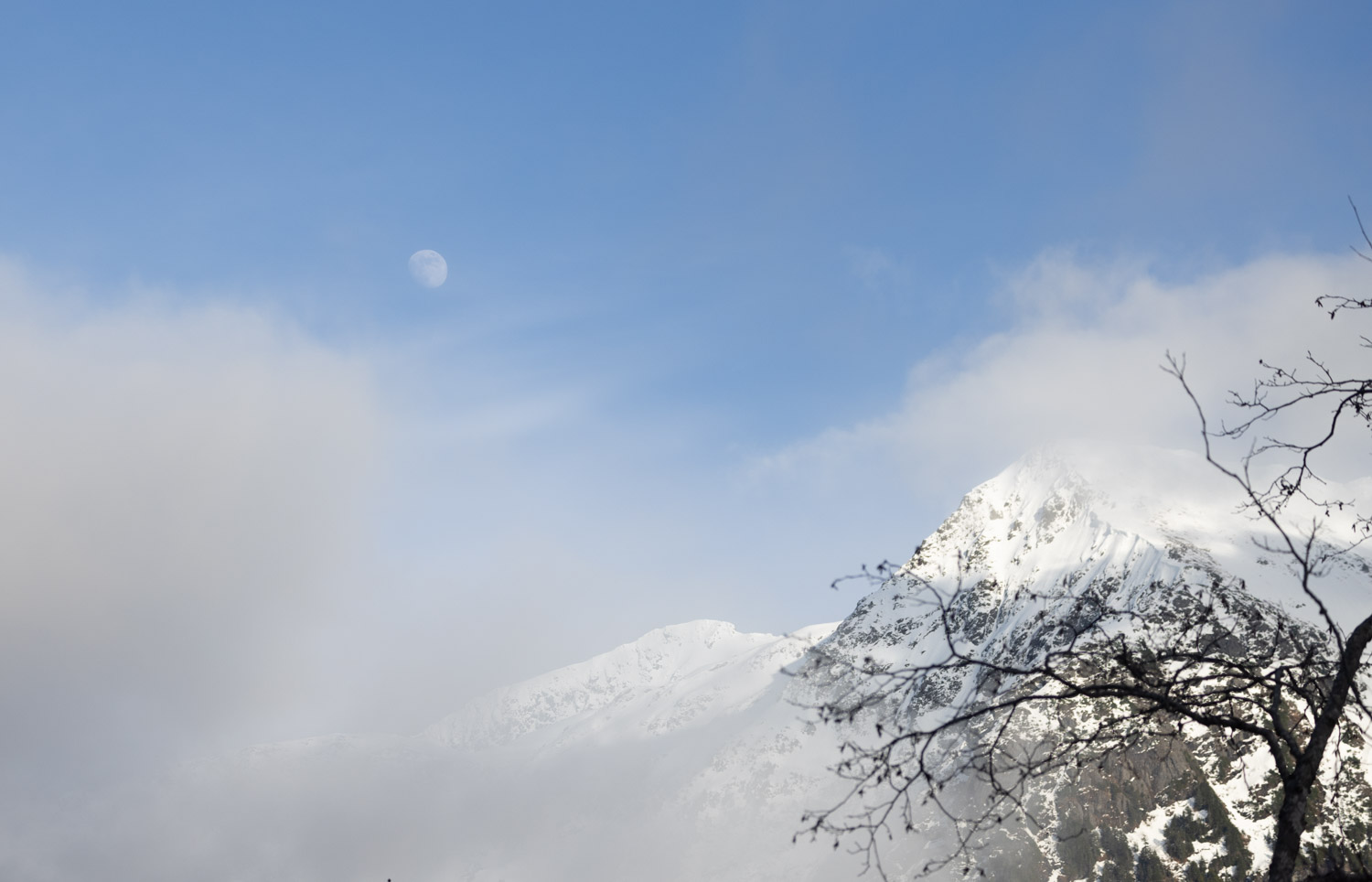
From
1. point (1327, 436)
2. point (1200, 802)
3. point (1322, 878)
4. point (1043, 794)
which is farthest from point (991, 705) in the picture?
point (1200, 802)

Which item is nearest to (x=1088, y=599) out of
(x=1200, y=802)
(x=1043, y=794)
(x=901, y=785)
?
(x=901, y=785)

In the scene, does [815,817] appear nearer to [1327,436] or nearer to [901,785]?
[901,785]

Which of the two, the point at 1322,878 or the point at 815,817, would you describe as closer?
the point at 1322,878

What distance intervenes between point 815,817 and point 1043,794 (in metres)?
220

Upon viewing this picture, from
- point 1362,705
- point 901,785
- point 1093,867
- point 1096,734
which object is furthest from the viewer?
point 1093,867

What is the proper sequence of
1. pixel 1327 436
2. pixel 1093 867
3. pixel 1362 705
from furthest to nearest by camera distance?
pixel 1093 867, pixel 1327 436, pixel 1362 705

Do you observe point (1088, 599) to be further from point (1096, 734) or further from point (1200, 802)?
point (1200, 802)

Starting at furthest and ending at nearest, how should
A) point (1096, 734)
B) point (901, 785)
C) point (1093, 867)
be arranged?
1. point (1093, 867)
2. point (1096, 734)
3. point (901, 785)

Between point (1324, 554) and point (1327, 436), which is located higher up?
point (1327, 436)

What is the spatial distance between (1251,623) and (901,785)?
283 centimetres

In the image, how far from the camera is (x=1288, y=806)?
516cm

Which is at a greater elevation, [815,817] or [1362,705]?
[815,817]

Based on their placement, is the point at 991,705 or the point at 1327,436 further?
the point at 1327,436

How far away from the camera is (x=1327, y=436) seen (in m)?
6.70
